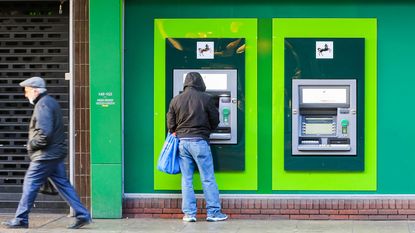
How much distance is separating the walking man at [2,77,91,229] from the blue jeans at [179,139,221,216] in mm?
1247

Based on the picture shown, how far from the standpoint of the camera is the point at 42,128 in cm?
808

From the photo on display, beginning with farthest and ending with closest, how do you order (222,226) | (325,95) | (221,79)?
(221,79), (325,95), (222,226)

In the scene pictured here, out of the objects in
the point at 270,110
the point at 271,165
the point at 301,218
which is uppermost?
the point at 270,110

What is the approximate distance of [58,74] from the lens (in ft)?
32.0

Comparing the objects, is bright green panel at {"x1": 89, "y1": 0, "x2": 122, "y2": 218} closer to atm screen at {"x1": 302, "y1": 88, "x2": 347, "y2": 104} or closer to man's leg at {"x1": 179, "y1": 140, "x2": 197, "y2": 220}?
man's leg at {"x1": 179, "y1": 140, "x2": 197, "y2": 220}

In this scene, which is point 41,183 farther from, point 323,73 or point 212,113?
point 323,73

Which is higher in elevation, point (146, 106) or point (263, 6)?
point (263, 6)

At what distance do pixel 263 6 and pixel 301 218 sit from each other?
2608 millimetres

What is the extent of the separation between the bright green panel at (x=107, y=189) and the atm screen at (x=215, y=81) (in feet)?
4.76

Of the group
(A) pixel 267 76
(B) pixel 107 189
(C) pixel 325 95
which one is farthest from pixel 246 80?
(B) pixel 107 189

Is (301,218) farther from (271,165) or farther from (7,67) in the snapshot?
(7,67)

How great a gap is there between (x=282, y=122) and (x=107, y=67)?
7.26ft

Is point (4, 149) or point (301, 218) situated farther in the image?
point (4, 149)

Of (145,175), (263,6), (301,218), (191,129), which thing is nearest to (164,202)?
(145,175)
